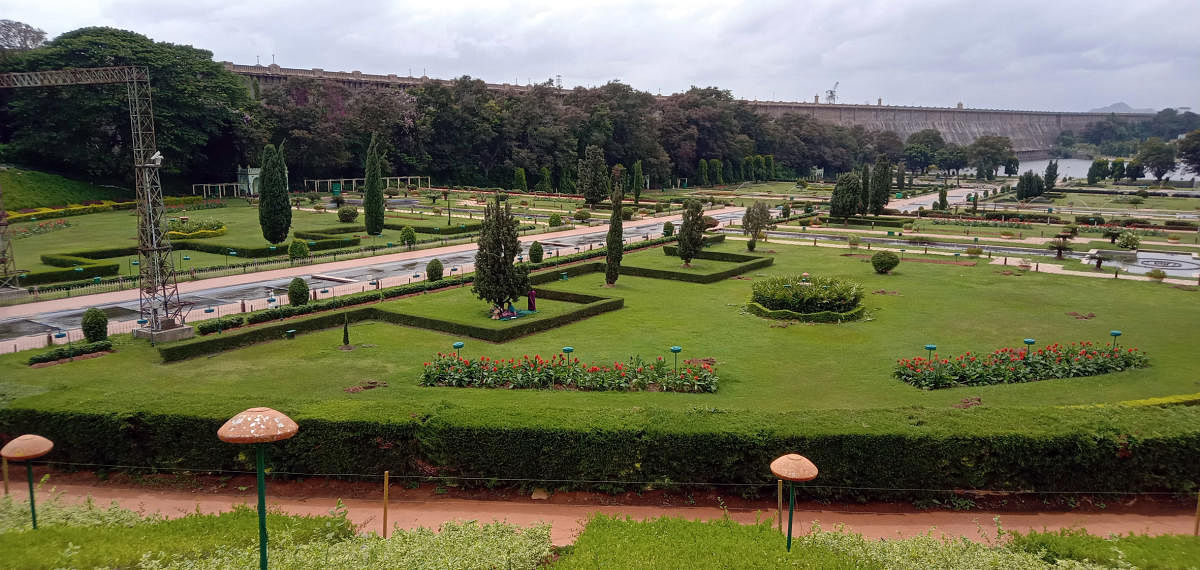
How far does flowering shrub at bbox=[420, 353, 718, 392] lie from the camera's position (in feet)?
57.9

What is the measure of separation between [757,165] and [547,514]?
107492 millimetres

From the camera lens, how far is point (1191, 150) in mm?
102188

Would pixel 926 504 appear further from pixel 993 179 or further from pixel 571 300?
pixel 993 179

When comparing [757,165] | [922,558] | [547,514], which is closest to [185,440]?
[547,514]

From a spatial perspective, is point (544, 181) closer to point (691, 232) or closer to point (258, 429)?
point (691, 232)

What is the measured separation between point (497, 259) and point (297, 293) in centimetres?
696

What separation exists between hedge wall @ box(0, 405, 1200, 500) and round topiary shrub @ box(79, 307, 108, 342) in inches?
339

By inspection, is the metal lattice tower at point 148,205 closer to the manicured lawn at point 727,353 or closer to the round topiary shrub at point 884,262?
the manicured lawn at point 727,353

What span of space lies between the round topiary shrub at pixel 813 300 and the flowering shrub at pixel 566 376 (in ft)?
25.7

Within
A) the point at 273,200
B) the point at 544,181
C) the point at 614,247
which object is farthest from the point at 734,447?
the point at 544,181

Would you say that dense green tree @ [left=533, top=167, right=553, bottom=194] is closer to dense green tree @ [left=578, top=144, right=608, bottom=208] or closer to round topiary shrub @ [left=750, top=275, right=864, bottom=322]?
dense green tree @ [left=578, top=144, right=608, bottom=208]

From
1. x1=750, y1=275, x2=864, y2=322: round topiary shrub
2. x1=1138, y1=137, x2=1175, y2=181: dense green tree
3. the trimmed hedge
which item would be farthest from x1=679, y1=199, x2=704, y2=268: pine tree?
x1=1138, y1=137, x2=1175, y2=181: dense green tree

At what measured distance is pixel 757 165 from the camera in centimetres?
11431

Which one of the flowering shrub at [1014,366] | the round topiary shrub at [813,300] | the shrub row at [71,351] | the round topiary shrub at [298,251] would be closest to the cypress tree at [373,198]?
the round topiary shrub at [298,251]
